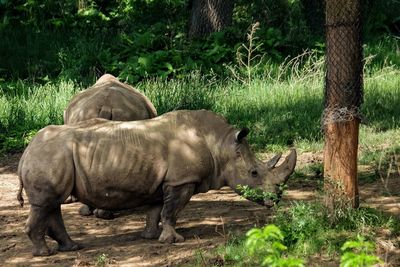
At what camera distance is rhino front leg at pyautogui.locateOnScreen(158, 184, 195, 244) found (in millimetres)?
8922

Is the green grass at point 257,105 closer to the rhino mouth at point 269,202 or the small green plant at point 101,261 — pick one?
the rhino mouth at point 269,202

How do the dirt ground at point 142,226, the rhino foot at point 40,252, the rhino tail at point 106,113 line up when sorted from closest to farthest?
1. the dirt ground at point 142,226
2. the rhino foot at point 40,252
3. the rhino tail at point 106,113

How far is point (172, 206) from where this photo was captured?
8.96 meters

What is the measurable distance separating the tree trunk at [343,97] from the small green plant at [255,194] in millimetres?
653

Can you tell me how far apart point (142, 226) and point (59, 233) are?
1.23 metres

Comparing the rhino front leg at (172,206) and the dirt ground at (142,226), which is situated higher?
the rhino front leg at (172,206)

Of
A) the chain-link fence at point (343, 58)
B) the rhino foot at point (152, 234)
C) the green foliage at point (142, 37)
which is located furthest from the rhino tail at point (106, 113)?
the green foliage at point (142, 37)

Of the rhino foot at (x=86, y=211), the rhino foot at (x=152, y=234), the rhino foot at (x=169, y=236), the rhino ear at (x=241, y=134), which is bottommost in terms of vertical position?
the rhino foot at (x=86, y=211)

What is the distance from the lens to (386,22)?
22.6 metres

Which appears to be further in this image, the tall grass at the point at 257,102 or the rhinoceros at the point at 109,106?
the tall grass at the point at 257,102

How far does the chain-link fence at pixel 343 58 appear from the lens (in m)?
8.55

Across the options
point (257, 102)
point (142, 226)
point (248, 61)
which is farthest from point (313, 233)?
point (248, 61)

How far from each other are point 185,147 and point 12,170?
458cm

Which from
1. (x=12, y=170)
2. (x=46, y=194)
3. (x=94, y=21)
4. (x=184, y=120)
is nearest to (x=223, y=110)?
(x=12, y=170)
